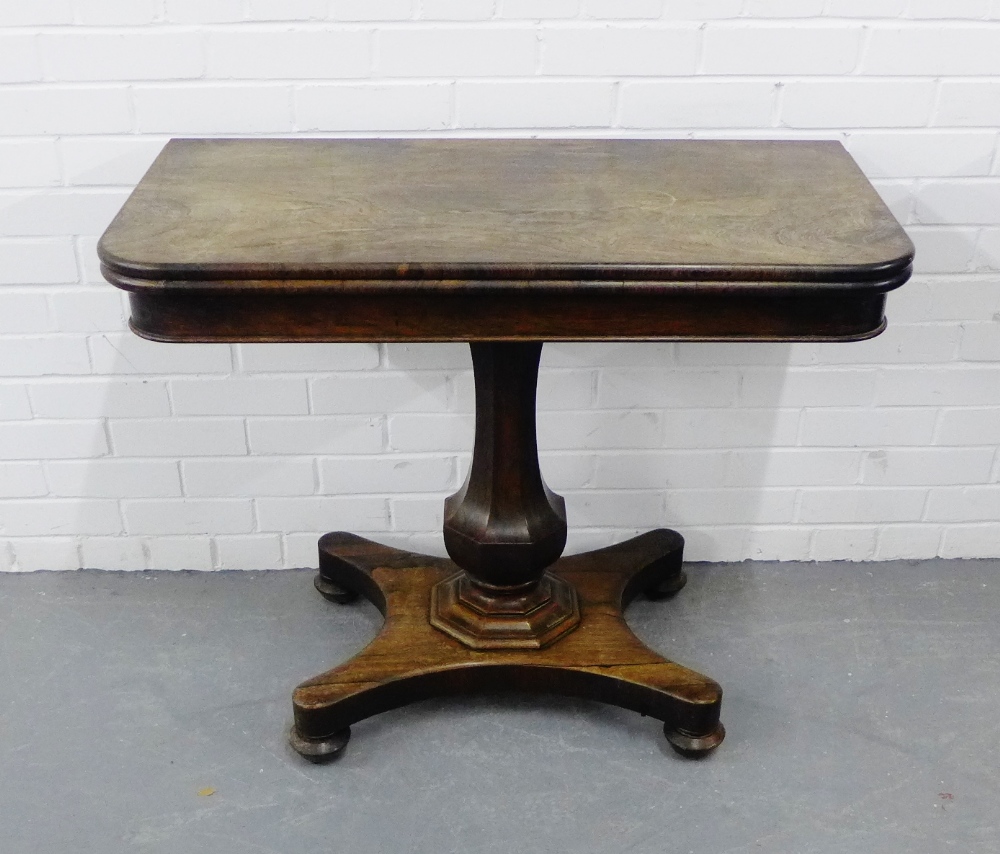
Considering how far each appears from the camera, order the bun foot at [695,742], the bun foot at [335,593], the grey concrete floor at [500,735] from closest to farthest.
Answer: the grey concrete floor at [500,735]
the bun foot at [695,742]
the bun foot at [335,593]

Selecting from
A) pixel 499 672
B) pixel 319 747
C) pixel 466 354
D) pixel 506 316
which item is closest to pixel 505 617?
pixel 499 672

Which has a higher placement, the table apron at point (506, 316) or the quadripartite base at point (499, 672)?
the table apron at point (506, 316)

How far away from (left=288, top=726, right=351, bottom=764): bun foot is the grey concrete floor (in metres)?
0.02

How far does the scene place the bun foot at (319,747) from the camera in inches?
69.2

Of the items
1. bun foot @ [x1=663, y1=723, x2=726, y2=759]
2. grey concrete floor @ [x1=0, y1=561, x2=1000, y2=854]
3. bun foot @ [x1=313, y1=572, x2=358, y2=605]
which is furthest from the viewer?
bun foot @ [x1=313, y1=572, x2=358, y2=605]

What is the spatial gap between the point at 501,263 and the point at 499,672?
30.2 inches

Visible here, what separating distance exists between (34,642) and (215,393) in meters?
0.52

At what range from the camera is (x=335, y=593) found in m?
2.10

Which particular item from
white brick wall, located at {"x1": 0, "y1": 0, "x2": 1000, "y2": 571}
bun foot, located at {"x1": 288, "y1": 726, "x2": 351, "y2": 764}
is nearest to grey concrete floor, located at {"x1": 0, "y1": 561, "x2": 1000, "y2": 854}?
bun foot, located at {"x1": 288, "y1": 726, "x2": 351, "y2": 764}

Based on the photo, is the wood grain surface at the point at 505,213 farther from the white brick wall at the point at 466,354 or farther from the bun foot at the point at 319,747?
the bun foot at the point at 319,747

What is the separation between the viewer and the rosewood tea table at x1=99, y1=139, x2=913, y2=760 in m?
1.32

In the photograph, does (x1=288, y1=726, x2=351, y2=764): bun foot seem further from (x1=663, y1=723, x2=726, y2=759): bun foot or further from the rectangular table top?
the rectangular table top

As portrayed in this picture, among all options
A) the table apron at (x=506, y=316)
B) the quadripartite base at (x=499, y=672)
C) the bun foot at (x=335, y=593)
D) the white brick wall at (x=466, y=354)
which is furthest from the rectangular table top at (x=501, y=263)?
the bun foot at (x=335, y=593)

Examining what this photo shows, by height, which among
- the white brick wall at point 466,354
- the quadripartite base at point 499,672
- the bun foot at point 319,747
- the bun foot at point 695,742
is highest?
the white brick wall at point 466,354
